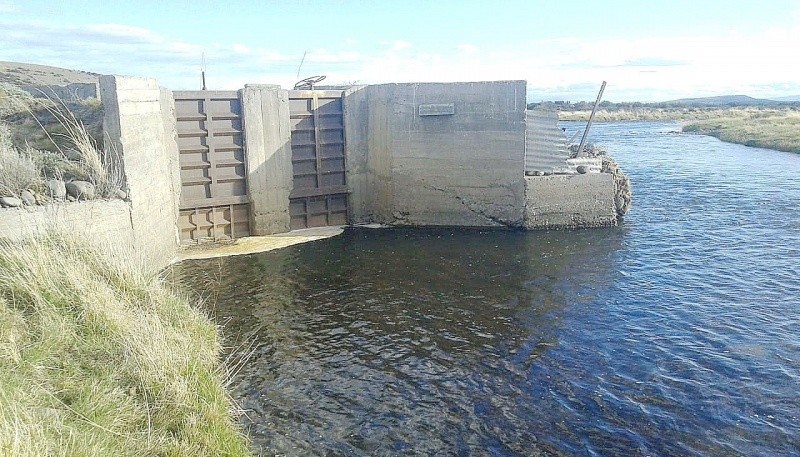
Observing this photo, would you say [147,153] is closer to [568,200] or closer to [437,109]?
[437,109]

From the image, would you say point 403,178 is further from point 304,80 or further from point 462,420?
point 462,420

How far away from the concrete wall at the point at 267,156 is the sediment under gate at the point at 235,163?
17 centimetres

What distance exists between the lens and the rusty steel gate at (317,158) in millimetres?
14742

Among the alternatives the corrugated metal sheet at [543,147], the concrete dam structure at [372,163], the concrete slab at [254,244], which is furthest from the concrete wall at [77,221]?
the corrugated metal sheet at [543,147]

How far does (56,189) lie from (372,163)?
7660 millimetres

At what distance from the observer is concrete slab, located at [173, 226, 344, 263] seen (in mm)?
13102

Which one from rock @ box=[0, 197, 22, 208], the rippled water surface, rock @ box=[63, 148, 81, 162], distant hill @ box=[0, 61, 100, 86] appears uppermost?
distant hill @ box=[0, 61, 100, 86]

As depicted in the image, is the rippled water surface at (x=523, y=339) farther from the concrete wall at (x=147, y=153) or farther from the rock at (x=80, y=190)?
the rock at (x=80, y=190)

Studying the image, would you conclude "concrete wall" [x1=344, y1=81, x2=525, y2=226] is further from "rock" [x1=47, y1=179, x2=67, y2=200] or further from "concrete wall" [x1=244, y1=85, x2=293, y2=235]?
"rock" [x1=47, y1=179, x2=67, y2=200]

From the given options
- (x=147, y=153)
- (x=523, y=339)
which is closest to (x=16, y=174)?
(x=147, y=153)

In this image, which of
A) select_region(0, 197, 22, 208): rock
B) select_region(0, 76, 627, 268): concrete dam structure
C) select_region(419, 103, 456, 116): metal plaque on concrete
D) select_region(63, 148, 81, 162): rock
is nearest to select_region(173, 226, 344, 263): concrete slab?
select_region(0, 76, 627, 268): concrete dam structure

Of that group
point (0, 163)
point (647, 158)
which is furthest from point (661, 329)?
point (647, 158)

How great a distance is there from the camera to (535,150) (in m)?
15.0

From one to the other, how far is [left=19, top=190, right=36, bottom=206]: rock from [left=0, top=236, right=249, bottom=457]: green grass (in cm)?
165
